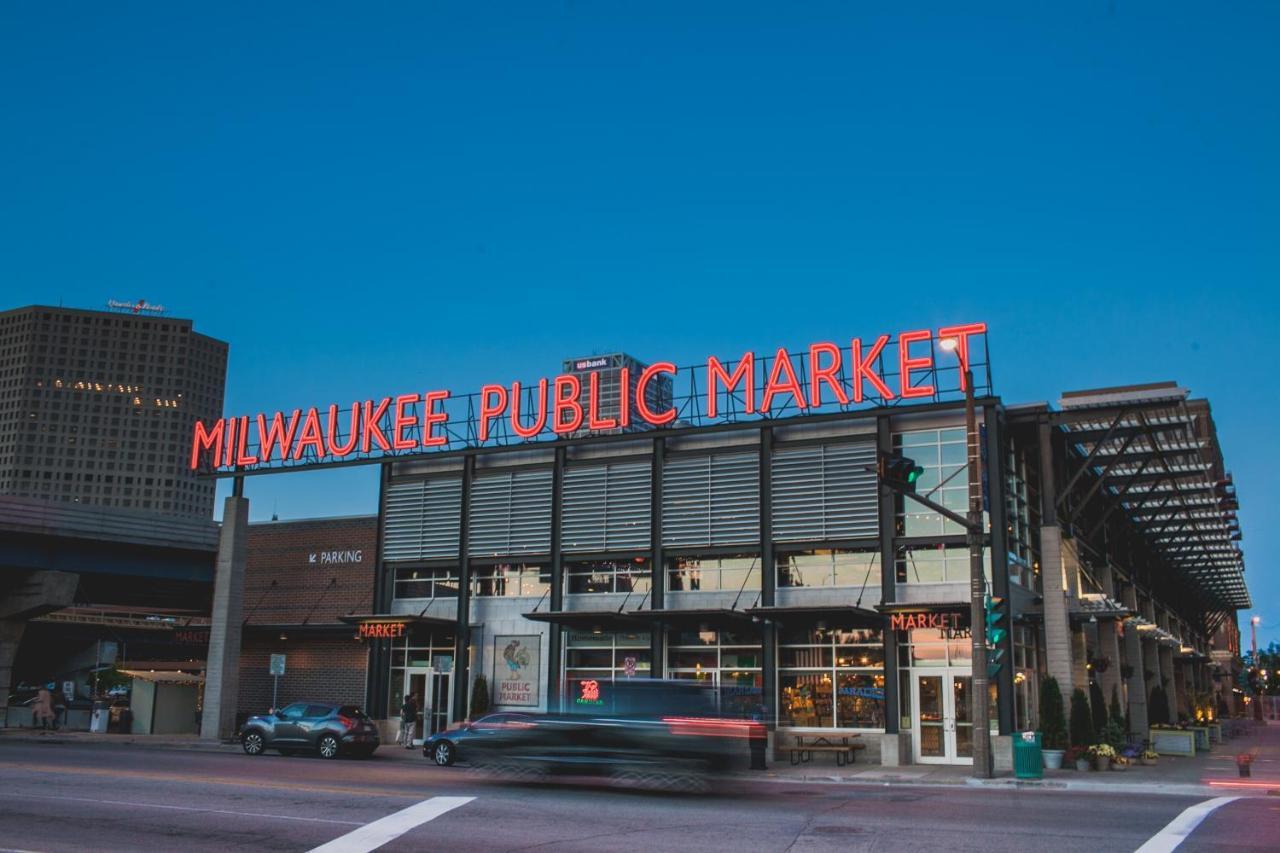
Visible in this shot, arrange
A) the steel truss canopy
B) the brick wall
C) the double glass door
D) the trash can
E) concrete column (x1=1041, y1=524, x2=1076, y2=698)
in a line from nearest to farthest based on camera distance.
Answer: concrete column (x1=1041, y1=524, x2=1076, y2=698) → the steel truss canopy → the double glass door → the brick wall → the trash can

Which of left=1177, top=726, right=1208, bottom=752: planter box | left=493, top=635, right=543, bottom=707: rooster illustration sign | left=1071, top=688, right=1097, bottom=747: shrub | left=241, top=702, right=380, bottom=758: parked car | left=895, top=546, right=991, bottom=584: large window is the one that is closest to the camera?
left=1071, top=688, right=1097, bottom=747: shrub

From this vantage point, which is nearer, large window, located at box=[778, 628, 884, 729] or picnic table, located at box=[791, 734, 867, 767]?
picnic table, located at box=[791, 734, 867, 767]

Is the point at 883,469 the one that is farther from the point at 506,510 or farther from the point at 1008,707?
the point at 506,510

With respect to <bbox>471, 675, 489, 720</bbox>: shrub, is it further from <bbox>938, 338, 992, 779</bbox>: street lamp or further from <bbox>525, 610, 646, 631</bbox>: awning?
<bbox>938, 338, 992, 779</bbox>: street lamp

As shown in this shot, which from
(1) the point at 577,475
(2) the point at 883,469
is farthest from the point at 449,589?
(2) the point at 883,469

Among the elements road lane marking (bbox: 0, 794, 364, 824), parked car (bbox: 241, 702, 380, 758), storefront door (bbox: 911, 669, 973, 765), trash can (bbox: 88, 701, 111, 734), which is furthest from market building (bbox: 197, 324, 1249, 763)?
road lane marking (bbox: 0, 794, 364, 824)

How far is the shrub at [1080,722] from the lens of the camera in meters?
30.6

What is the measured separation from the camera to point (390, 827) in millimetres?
14977

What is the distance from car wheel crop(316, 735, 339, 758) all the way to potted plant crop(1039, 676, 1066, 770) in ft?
61.1

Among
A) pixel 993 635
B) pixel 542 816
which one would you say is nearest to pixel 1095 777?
pixel 993 635

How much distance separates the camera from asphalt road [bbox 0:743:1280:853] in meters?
14.1

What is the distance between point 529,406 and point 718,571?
8.97 m

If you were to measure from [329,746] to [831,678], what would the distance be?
14171 mm

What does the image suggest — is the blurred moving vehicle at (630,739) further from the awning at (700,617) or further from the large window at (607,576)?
the large window at (607,576)
